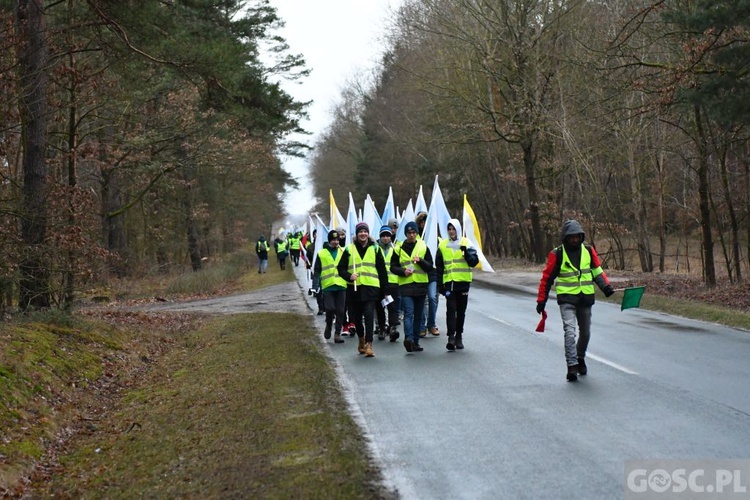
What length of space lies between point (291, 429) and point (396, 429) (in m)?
0.97

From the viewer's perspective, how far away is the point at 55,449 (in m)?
8.33

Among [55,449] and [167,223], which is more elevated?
[167,223]

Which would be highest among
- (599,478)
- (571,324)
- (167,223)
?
(167,223)

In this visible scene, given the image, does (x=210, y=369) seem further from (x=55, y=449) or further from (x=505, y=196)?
(x=505, y=196)

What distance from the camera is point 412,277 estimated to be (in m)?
13.1

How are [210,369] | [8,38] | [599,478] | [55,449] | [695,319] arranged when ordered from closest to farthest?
1. [599,478]
2. [55,449]
3. [210,369]
4. [8,38]
5. [695,319]

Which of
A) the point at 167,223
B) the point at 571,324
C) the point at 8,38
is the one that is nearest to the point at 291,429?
the point at 571,324

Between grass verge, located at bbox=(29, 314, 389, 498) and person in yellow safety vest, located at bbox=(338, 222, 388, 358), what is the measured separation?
3.13 ft

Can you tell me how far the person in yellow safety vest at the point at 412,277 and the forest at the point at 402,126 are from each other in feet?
17.1

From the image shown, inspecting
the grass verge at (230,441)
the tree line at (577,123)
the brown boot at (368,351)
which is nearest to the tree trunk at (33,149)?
the grass verge at (230,441)

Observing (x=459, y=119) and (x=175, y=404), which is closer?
(x=175, y=404)

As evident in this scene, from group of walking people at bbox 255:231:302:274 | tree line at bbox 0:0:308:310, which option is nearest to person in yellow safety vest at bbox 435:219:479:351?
tree line at bbox 0:0:308:310

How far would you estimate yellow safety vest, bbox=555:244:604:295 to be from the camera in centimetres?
1022

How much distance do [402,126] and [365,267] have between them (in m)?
47.4
